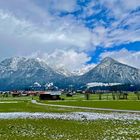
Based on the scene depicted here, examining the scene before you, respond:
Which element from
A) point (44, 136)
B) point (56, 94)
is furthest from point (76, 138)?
point (56, 94)

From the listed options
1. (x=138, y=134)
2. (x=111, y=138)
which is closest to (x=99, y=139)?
(x=111, y=138)

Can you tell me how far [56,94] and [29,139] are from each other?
6317 inches

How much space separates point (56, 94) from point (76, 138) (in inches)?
6311

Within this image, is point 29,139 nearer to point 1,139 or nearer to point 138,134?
point 1,139

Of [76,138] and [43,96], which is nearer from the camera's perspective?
[76,138]

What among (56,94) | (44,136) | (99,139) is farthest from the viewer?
(56,94)

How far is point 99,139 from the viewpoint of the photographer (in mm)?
25453

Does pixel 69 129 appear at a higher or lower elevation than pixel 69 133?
higher

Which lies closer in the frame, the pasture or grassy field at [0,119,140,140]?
grassy field at [0,119,140,140]

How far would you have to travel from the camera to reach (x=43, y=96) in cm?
18700

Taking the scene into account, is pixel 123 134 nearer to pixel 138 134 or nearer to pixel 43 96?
pixel 138 134

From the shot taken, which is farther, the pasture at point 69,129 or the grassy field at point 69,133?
the pasture at point 69,129

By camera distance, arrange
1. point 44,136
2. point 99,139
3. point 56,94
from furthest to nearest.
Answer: point 56,94
point 44,136
point 99,139

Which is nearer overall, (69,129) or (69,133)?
(69,133)
